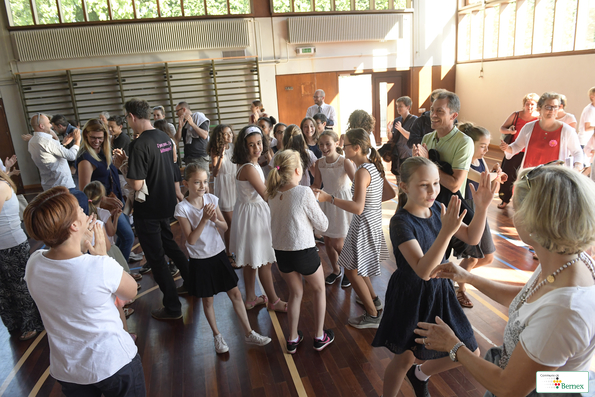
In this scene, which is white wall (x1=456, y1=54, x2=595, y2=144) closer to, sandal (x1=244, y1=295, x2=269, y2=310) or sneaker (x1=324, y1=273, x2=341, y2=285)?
sneaker (x1=324, y1=273, x2=341, y2=285)

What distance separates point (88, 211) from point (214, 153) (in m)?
1.53

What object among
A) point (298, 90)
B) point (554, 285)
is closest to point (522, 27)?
point (298, 90)

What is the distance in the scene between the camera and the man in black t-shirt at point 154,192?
324 cm

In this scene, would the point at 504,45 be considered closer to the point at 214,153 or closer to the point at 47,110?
the point at 214,153

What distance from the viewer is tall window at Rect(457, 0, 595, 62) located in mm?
8273

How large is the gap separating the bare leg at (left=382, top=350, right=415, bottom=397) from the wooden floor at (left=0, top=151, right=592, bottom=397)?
0.41 meters

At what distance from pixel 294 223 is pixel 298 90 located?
9.17m

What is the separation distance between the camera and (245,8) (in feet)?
34.3

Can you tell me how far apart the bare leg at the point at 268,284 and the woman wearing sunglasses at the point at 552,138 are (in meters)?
2.78

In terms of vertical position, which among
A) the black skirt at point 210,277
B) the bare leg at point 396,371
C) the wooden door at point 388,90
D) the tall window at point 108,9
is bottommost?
the bare leg at point 396,371

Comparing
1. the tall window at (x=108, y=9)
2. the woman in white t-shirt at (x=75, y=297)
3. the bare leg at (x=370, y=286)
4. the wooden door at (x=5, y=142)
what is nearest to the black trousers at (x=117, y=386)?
the woman in white t-shirt at (x=75, y=297)

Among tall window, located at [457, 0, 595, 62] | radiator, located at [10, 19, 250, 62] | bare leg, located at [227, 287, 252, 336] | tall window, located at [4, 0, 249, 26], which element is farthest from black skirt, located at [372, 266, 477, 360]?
tall window, located at [4, 0, 249, 26]

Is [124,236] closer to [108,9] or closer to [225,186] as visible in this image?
[225,186]

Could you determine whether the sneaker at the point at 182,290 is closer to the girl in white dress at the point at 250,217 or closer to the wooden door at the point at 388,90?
the girl in white dress at the point at 250,217
